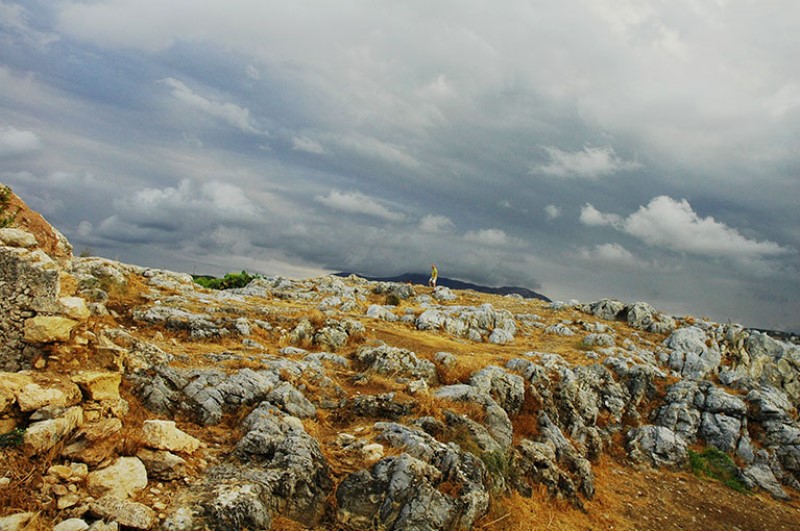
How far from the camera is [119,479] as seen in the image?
7750mm

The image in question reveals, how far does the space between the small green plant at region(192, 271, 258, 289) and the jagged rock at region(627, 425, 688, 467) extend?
46288mm

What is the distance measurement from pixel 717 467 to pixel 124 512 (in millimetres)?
27829

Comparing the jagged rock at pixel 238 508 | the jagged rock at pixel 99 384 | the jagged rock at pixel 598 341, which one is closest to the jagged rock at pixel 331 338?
the jagged rock at pixel 99 384

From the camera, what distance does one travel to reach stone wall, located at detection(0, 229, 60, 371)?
33.0 ft

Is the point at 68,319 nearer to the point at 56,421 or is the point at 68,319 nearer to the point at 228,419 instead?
→ the point at 56,421

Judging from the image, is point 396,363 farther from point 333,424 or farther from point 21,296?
point 21,296

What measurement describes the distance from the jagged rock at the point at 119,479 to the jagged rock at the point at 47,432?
0.94m

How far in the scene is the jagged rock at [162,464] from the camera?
27.6 feet

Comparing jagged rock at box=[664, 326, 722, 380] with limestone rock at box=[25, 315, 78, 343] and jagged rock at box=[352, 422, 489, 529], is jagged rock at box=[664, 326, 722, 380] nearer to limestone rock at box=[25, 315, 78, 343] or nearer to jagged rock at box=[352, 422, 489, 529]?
jagged rock at box=[352, 422, 489, 529]

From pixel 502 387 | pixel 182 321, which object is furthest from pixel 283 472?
pixel 182 321

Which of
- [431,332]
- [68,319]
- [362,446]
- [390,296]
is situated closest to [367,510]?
[362,446]

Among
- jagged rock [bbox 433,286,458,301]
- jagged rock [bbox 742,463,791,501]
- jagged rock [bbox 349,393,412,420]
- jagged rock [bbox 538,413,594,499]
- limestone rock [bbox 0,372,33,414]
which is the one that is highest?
jagged rock [bbox 433,286,458,301]

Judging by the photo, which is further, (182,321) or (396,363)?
(182,321)

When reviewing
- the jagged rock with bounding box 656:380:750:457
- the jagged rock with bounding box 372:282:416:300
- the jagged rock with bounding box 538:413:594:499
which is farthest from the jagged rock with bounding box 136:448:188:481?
the jagged rock with bounding box 372:282:416:300
